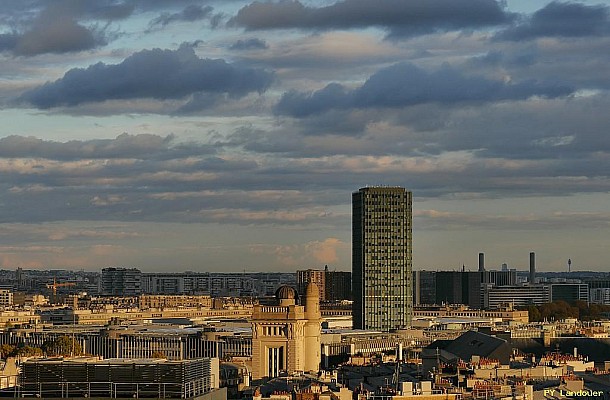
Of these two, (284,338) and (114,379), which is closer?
(114,379)

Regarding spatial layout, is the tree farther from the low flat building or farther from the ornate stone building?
the low flat building

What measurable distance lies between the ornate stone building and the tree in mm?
37937

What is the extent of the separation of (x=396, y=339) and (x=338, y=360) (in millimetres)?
36411

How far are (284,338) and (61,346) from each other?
52663mm

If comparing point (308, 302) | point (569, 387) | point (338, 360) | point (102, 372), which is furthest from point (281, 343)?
point (102, 372)

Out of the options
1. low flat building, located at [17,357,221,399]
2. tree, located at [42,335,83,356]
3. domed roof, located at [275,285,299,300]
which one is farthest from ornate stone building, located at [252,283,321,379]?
low flat building, located at [17,357,221,399]

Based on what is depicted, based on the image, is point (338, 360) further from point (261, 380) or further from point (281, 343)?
point (261, 380)

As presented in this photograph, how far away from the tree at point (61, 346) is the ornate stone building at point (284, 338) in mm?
37937

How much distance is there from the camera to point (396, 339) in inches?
7323

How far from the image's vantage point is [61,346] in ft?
584

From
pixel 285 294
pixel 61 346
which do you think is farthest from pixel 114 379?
pixel 61 346

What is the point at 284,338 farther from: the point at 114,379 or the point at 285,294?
the point at 114,379

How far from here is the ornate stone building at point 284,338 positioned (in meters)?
127

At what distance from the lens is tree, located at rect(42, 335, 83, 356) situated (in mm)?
168500
